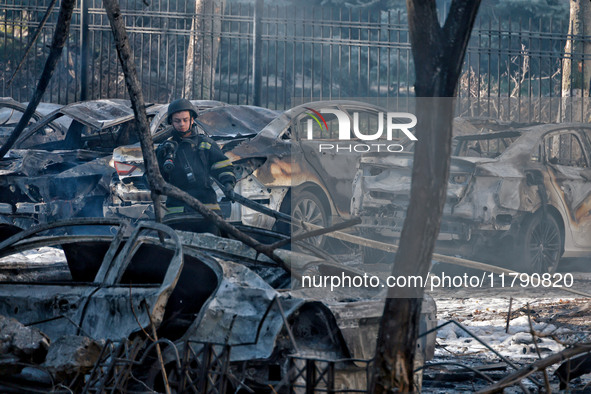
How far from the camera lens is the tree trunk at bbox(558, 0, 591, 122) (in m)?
15.4

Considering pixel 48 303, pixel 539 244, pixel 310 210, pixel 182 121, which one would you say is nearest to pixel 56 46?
pixel 182 121

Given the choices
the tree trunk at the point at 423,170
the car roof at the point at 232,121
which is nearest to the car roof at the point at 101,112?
the car roof at the point at 232,121

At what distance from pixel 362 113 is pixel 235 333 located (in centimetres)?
755

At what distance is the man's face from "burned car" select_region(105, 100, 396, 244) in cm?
151

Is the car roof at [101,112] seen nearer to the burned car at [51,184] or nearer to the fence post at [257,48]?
the burned car at [51,184]

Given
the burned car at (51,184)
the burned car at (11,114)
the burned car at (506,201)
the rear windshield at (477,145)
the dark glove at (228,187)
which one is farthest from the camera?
the burned car at (11,114)

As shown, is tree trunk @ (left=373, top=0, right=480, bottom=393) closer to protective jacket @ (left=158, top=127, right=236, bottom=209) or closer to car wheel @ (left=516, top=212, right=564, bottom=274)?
→ protective jacket @ (left=158, top=127, right=236, bottom=209)

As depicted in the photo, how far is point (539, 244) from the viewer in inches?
333

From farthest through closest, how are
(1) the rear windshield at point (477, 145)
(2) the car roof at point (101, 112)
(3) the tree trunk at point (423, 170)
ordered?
(2) the car roof at point (101, 112) < (1) the rear windshield at point (477, 145) < (3) the tree trunk at point (423, 170)

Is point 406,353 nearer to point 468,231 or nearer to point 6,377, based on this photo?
point 6,377

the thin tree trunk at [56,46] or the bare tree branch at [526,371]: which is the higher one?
the thin tree trunk at [56,46]

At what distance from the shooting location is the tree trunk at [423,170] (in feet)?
9.75

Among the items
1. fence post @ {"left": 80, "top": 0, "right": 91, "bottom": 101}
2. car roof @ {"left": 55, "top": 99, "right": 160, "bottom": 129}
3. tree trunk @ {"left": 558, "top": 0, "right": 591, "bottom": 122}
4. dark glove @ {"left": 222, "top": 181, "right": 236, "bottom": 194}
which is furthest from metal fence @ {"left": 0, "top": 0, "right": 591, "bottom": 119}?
dark glove @ {"left": 222, "top": 181, "right": 236, "bottom": 194}

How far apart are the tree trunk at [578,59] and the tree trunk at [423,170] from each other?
13204mm
